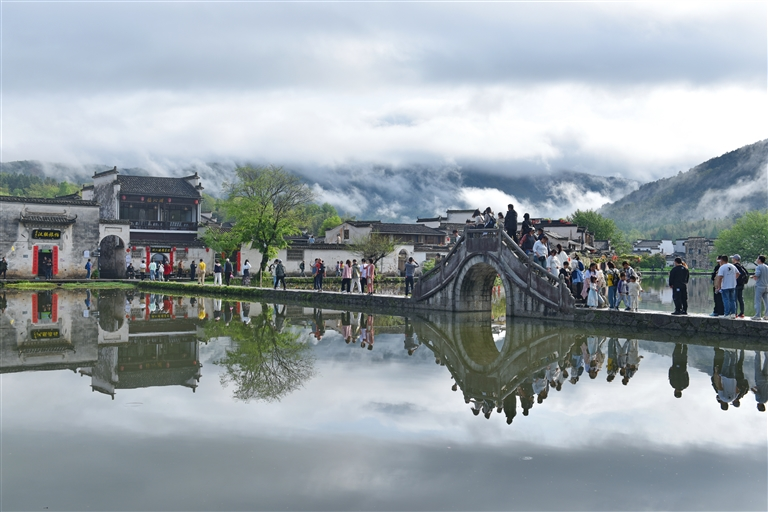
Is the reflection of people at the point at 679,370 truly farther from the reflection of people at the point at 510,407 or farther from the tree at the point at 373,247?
the tree at the point at 373,247

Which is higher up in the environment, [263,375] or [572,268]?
[572,268]

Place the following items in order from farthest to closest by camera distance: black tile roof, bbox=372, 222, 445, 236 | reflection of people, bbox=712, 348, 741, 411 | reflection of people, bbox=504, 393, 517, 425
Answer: black tile roof, bbox=372, 222, 445, 236
reflection of people, bbox=712, 348, 741, 411
reflection of people, bbox=504, 393, 517, 425

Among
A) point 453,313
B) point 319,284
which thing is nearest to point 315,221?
point 319,284

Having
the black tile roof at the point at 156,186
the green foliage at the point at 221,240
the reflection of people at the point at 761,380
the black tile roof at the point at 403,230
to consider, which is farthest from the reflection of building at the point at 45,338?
the black tile roof at the point at 403,230

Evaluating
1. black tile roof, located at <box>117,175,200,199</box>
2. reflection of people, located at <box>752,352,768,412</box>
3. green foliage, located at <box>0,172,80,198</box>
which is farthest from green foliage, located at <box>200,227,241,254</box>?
green foliage, located at <box>0,172,80,198</box>

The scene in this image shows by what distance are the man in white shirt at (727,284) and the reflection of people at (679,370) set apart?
2.39 meters

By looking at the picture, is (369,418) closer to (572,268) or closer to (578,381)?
(578,381)

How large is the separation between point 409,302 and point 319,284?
7078mm

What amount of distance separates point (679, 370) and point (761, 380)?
1.43 meters

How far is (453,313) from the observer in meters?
24.6

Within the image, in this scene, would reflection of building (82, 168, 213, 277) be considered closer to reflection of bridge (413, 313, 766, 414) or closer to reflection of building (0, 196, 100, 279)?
reflection of building (0, 196, 100, 279)

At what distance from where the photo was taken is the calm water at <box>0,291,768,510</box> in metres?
6.70

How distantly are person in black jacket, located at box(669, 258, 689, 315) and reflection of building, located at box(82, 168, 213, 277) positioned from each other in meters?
41.5

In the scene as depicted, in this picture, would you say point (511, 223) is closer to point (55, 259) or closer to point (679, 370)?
point (679, 370)
